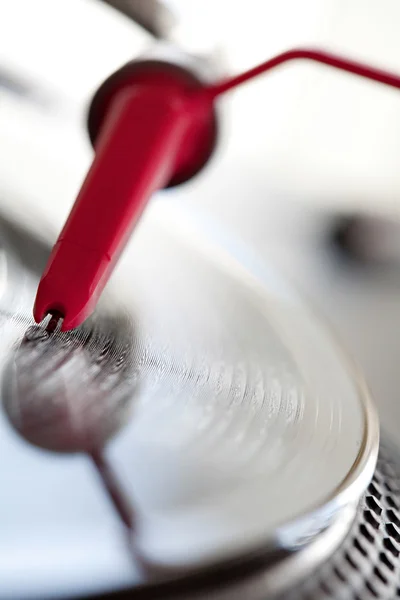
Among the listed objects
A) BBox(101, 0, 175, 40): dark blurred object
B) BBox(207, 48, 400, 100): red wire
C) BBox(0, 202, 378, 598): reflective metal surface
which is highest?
BBox(207, 48, 400, 100): red wire

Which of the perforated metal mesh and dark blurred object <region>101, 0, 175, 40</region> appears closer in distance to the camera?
the perforated metal mesh

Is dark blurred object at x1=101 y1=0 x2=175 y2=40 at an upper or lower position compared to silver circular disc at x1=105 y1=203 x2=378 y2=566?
upper

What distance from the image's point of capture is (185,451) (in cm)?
22

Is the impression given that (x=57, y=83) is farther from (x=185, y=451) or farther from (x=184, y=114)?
(x=185, y=451)

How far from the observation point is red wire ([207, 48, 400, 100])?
0.26 m

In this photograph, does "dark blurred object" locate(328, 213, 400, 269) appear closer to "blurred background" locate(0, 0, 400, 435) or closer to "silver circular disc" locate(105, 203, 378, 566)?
"blurred background" locate(0, 0, 400, 435)

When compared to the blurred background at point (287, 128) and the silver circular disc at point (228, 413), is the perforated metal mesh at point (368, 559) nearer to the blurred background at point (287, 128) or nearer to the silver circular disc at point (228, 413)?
the silver circular disc at point (228, 413)

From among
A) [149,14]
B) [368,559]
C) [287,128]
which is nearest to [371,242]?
[287,128]

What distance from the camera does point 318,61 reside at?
0.91 ft

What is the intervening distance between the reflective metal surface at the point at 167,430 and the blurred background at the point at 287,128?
0.42 ft

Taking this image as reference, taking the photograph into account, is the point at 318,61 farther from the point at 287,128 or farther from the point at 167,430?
the point at 287,128

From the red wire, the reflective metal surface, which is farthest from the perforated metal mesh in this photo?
the red wire

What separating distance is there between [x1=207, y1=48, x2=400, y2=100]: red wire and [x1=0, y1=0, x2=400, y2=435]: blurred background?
5.1 inches

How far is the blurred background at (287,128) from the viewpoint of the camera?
456 millimetres
